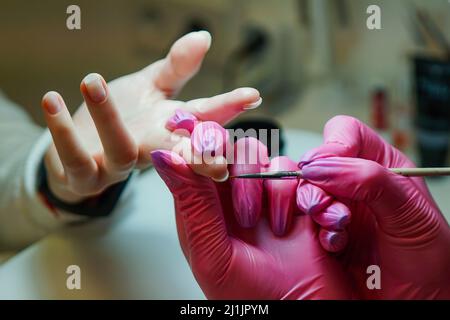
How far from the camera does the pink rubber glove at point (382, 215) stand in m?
0.51

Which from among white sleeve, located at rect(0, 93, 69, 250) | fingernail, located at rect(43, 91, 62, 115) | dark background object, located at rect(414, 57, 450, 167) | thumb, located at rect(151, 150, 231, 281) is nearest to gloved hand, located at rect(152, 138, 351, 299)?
thumb, located at rect(151, 150, 231, 281)

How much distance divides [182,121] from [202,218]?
0.33 ft

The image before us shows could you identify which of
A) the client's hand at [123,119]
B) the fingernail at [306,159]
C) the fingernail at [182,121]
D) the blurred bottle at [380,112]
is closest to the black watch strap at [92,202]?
the client's hand at [123,119]

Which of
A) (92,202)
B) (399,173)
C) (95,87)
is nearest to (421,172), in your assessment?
(399,173)

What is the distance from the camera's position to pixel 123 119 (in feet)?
2.17

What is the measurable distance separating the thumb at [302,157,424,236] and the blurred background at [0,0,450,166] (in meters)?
0.40

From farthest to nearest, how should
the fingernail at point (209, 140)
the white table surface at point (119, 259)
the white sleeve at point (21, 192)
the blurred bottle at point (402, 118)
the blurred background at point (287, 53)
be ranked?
the blurred bottle at point (402, 118) → the blurred background at point (287, 53) → the white sleeve at point (21, 192) → the white table surface at point (119, 259) → the fingernail at point (209, 140)

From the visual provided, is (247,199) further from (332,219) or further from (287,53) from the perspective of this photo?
(287,53)

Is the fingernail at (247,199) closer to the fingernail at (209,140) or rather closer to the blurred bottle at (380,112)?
the fingernail at (209,140)

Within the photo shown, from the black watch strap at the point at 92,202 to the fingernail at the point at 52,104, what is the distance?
20cm

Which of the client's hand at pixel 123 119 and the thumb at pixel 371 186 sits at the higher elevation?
the client's hand at pixel 123 119

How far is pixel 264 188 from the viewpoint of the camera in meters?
0.56
